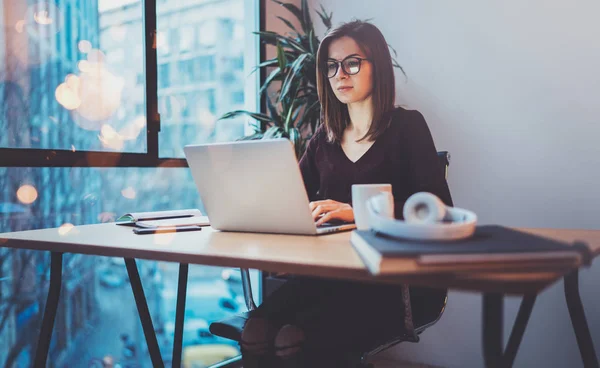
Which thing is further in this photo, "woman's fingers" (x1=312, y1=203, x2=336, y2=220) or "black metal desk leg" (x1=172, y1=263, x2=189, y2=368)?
"black metal desk leg" (x1=172, y1=263, x2=189, y2=368)

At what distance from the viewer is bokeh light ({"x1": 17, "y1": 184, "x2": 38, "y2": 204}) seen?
1849 millimetres

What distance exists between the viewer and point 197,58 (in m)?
2.68

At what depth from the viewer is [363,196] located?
3.69ft

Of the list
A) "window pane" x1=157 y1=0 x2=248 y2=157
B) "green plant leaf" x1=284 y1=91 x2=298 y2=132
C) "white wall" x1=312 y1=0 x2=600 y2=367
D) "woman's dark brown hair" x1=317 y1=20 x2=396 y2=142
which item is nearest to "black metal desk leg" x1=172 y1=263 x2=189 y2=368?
"woman's dark brown hair" x1=317 y1=20 x2=396 y2=142

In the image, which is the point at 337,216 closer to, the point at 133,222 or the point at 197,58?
the point at 133,222

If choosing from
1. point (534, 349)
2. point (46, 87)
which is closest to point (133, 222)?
point (46, 87)

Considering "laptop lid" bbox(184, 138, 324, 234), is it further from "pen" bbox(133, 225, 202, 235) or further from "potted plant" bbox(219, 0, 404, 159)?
"potted plant" bbox(219, 0, 404, 159)

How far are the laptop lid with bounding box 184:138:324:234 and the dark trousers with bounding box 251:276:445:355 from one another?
0.61 ft

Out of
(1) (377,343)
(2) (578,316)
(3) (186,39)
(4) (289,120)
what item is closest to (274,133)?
(4) (289,120)

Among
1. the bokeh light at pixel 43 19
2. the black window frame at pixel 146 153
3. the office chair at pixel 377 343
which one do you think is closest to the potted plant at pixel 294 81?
the black window frame at pixel 146 153

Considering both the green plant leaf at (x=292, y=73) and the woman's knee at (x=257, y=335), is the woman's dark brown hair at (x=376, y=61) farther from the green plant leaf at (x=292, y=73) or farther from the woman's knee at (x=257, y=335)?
the woman's knee at (x=257, y=335)

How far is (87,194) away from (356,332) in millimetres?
1398

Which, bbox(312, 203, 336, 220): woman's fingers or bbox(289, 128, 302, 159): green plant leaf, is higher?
bbox(289, 128, 302, 159): green plant leaf

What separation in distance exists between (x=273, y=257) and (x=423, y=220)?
0.27 m
